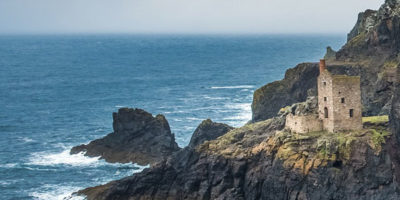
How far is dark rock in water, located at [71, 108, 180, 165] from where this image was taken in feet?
365

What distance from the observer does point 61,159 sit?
115812mm

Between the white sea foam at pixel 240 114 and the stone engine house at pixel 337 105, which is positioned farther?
the white sea foam at pixel 240 114

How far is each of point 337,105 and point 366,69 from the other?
93.2 ft

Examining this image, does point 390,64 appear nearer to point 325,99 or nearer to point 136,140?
point 325,99

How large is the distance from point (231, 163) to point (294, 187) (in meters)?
8.10

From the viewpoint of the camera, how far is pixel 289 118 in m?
85.4

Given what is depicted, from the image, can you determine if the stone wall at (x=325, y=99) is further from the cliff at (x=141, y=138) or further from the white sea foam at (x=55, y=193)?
the white sea foam at (x=55, y=193)

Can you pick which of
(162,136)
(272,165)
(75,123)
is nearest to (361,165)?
(272,165)

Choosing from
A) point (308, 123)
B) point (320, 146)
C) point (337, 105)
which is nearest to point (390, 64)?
point (337, 105)

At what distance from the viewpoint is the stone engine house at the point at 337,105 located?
80.6 meters

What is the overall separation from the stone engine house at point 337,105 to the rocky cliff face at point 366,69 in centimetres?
1171

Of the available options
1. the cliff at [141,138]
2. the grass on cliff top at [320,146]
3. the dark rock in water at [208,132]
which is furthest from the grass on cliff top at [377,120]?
the cliff at [141,138]

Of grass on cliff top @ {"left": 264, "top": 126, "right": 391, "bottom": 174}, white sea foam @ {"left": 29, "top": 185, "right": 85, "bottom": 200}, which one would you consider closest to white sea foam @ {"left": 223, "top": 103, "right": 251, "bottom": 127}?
white sea foam @ {"left": 29, "top": 185, "right": 85, "bottom": 200}

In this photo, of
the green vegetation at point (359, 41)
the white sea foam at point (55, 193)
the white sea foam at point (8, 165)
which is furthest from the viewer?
the green vegetation at point (359, 41)
